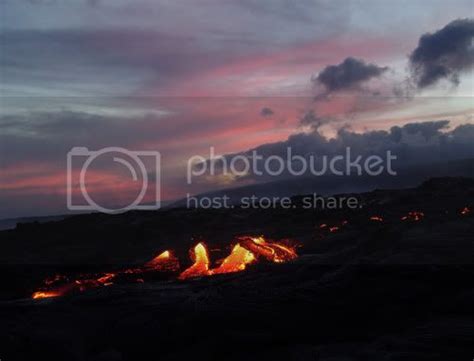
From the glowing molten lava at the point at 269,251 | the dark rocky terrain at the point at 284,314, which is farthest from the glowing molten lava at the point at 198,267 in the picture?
the dark rocky terrain at the point at 284,314

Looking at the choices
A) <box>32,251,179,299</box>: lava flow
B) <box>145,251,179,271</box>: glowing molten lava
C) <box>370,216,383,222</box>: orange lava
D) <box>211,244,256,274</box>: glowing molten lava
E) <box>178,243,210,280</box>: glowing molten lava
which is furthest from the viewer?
<box>370,216,383,222</box>: orange lava

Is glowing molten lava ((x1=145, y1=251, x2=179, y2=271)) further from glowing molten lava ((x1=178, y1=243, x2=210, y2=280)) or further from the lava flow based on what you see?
glowing molten lava ((x1=178, y1=243, x2=210, y2=280))

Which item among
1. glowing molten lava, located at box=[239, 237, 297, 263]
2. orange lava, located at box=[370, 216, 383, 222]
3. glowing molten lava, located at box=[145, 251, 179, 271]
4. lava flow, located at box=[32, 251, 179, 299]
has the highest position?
orange lava, located at box=[370, 216, 383, 222]

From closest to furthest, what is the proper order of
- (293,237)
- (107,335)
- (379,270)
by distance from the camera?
(107,335) < (379,270) < (293,237)

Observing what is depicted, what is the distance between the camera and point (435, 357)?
9.30 meters

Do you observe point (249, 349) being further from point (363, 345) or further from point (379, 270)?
point (379, 270)

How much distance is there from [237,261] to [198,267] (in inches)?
51.5

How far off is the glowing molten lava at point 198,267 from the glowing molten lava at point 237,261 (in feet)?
1.37

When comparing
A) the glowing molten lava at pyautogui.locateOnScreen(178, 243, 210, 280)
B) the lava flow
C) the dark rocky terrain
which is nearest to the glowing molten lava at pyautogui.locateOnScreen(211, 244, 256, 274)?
the glowing molten lava at pyautogui.locateOnScreen(178, 243, 210, 280)

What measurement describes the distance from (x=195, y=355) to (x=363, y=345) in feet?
10.8

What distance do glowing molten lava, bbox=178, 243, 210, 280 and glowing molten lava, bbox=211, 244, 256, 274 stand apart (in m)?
→ 0.42

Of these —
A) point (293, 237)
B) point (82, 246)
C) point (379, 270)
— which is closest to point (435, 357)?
point (379, 270)

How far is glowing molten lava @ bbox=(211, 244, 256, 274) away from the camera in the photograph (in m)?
16.8

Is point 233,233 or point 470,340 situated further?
point 233,233
